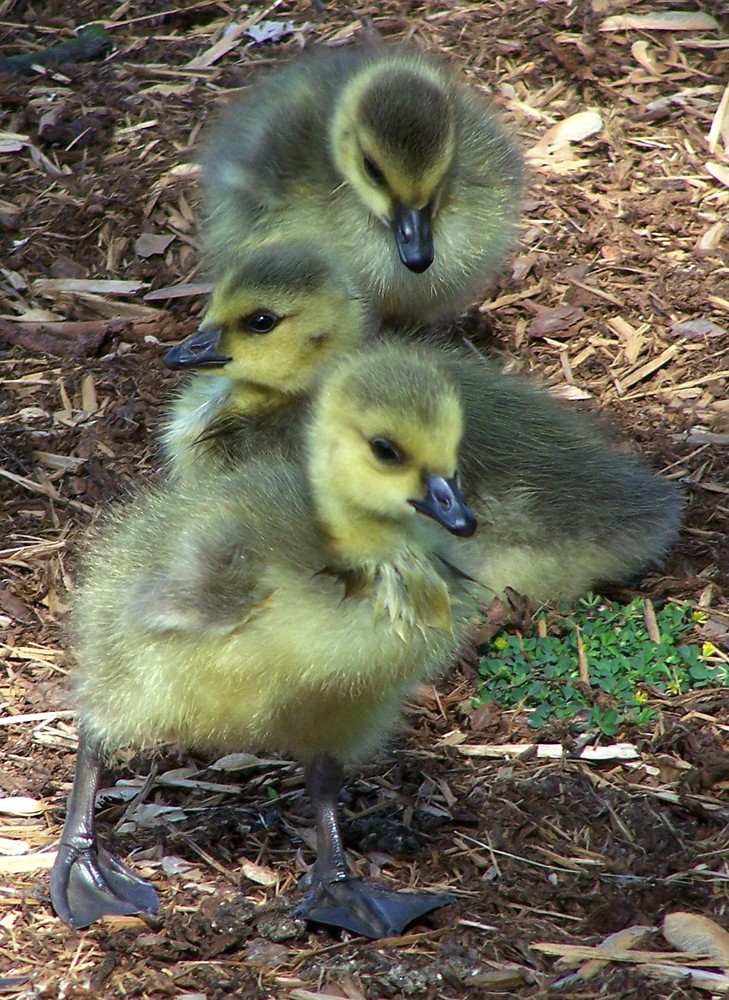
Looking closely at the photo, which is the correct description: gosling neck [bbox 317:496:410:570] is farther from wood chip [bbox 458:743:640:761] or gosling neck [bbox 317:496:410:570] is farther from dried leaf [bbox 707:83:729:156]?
dried leaf [bbox 707:83:729:156]

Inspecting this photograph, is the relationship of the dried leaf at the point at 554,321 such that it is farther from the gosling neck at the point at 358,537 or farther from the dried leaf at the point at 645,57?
the gosling neck at the point at 358,537

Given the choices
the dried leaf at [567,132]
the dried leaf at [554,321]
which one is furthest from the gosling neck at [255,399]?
the dried leaf at [567,132]

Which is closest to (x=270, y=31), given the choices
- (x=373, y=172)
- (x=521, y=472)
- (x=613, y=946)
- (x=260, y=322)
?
(x=373, y=172)

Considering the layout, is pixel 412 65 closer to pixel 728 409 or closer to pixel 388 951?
Answer: pixel 728 409

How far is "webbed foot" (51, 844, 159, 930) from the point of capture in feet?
10.9

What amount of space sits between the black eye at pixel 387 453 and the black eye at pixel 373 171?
5.69ft

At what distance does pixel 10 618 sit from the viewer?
14.2 ft

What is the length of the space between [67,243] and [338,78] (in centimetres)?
137

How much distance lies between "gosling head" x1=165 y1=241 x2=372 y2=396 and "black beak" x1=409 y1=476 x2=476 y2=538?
986 mm

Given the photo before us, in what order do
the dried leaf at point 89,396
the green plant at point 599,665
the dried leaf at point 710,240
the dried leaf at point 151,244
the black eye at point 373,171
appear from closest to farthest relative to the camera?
the green plant at point 599,665 → the black eye at point 373,171 → the dried leaf at point 89,396 → the dried leaf at point 710,240 → the dried leaf at point 151,244

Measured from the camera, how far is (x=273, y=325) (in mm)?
4023

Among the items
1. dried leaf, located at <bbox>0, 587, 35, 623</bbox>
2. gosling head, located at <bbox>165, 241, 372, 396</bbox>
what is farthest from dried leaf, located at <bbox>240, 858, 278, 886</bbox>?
gosling head, located at <bbox>165, 241, 372, 396</bbox>

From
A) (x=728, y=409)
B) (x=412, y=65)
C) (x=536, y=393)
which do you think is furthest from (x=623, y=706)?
(x=412, y=65)

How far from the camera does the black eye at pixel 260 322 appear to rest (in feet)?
13.2
